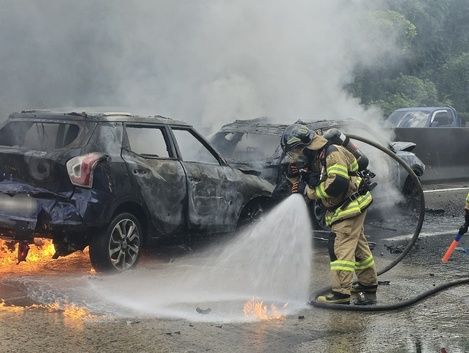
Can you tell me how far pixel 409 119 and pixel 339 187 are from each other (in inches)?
527

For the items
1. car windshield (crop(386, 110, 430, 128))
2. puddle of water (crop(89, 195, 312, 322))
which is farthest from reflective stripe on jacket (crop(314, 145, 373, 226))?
car windshield (crop(386, 110, 430, 128))

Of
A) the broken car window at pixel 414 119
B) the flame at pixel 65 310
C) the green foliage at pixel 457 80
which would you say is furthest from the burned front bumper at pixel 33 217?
the green foliage at pixel 457 80

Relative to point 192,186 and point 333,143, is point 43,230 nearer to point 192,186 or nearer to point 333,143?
point 192,186

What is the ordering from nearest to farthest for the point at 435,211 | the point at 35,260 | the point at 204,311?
the point at 204,311
the point at 35,260
the point at 435,211

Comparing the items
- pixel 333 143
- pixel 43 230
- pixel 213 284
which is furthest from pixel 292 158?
pixel 43 230

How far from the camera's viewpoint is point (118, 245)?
6.44 meters

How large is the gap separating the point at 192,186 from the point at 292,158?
158 centimetres

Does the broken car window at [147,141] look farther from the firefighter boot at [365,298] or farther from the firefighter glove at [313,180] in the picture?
the firefighter boot at [365,298]

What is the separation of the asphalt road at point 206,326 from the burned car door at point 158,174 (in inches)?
35.3

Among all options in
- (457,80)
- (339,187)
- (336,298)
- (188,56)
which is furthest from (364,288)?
(457,80)

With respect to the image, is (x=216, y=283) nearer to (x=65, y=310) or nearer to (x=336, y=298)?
(x=336, y=298)

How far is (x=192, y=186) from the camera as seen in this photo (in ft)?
23.7

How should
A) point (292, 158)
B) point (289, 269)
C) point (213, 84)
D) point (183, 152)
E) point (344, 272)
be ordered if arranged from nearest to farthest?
point (344, 272), point (292, 158), point (289, 269), point (183, 152), point (213, 84)

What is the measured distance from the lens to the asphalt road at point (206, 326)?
4539 mm
